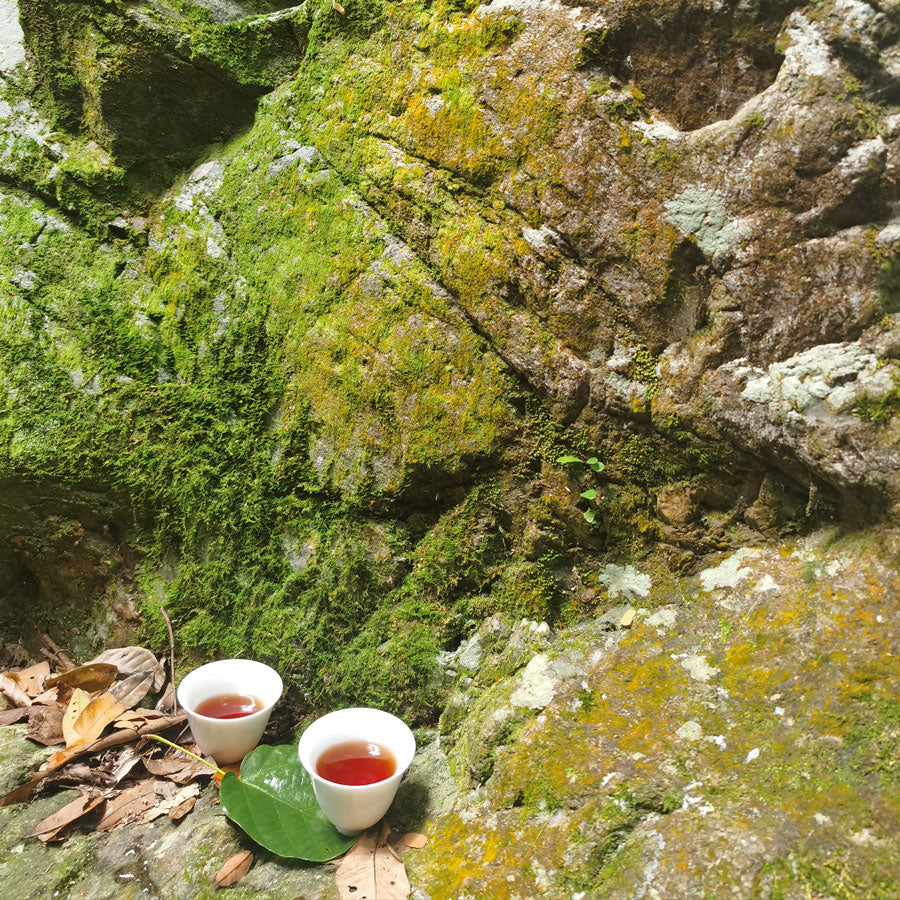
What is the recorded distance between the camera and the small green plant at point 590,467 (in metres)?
2.11

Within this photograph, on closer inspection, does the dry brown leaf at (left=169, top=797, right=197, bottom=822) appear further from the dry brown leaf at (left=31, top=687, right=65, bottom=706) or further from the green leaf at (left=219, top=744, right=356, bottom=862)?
the dry brown leaf at (left=31, top=687, right=65, bottom=706)

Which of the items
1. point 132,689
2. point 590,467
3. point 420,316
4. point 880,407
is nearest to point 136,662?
point 132,689

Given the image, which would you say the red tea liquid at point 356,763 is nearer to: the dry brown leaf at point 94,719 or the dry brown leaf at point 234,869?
the dry brown leaf at point 234,869

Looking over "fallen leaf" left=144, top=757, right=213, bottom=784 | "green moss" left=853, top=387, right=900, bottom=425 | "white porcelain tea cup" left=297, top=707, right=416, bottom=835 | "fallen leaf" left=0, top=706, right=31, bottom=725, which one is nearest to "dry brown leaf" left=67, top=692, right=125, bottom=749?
"fallen leaf" left=144, top=757, right=213, bottom=784

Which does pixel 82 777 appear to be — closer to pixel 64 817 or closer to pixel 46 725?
pixel 64 817

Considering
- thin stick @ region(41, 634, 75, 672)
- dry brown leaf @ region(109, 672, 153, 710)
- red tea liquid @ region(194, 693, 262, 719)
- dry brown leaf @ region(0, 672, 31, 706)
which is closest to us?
red tea liquid @ region(194, 693, 262, 719)

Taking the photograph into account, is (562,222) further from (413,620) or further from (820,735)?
(820,735)

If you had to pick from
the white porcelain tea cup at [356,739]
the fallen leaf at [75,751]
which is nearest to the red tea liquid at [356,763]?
the white porcelain tea cup at [356,739]

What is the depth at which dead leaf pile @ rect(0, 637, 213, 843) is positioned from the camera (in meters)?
2.18

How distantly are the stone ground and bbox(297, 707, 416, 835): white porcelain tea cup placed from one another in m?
0.14

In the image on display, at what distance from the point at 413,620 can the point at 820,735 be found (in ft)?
4.07

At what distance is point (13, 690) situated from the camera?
2680mm

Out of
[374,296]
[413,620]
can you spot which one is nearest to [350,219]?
[374,296]

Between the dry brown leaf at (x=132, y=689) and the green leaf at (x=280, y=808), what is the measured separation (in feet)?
2.45
